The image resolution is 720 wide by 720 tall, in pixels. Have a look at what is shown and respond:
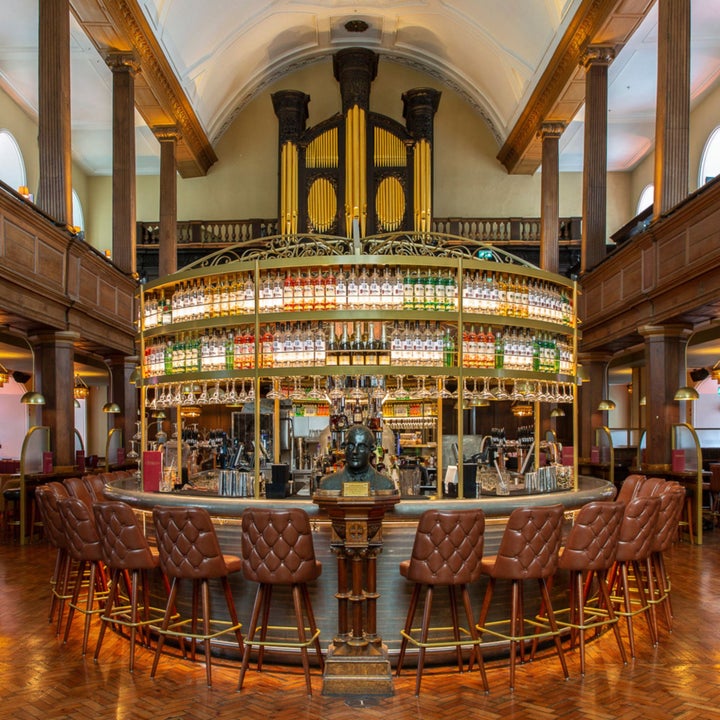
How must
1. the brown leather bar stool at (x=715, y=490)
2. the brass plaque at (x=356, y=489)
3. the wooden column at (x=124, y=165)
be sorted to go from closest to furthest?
1. the brass plaque at (x=356, y=489)
2. the brown leather bar stool at (x=715, y=490)
3. the wooden column at (x=124, y=165)

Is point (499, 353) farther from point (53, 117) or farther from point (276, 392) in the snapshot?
point (53, 117)

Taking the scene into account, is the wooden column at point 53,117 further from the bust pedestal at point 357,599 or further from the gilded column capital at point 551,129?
the gilded column capital at point 551,129

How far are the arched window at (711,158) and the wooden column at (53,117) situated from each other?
34.2 feet

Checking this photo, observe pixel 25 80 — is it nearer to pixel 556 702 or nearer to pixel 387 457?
pixel 387 457

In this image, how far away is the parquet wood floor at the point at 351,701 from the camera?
387cm

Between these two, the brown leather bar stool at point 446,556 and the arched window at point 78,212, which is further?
the arched window at point 78,212

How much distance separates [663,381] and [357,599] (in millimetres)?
6606

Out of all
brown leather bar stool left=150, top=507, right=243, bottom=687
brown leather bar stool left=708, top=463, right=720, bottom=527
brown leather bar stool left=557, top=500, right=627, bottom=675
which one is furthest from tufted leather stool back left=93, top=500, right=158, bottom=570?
brown leather bar stool left=708, top=463, right=720, bottom=527

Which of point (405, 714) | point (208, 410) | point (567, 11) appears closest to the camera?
point (405, 714)

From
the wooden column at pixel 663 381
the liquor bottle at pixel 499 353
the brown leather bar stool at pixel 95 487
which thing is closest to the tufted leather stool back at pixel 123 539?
the brown leather bar stool at pixel 95 487

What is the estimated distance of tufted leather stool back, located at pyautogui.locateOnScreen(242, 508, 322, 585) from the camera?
422 cm

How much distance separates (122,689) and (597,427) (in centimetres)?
933

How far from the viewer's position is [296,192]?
15305mm

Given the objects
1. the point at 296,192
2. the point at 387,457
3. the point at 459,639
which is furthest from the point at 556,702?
the point at 296,192
